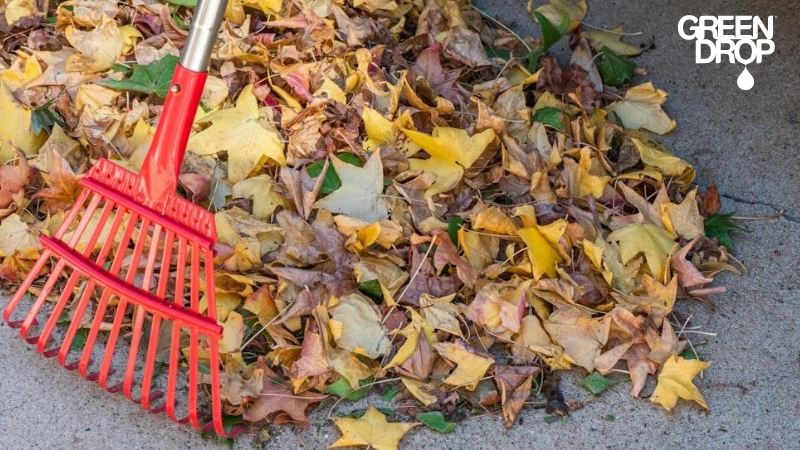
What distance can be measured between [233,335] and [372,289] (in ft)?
0.75

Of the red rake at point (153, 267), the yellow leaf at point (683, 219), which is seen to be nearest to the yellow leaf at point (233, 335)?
the red rake at point (153, 267)

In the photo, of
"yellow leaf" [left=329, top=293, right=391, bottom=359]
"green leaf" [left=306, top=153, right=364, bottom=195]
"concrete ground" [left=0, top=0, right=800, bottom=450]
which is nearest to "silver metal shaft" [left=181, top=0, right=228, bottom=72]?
"green leaf" [left=306, top=153, right=364, bottom=195]

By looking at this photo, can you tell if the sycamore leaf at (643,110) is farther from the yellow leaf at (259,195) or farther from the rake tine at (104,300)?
the rake tine at (104,300)

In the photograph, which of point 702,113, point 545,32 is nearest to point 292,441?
point 545,32

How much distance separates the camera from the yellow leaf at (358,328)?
1513 millimetres

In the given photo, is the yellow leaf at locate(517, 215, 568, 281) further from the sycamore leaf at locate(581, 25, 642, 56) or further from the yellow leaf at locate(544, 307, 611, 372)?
the sycamore leaf at locate(581, 25, 642, 56)

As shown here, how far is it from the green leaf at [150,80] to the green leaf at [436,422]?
2.47 ft

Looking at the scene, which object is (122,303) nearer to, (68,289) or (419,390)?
(68,289)

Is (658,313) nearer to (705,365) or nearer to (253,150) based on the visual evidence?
(705,365)

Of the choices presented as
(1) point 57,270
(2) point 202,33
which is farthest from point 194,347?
(2) point 202,33

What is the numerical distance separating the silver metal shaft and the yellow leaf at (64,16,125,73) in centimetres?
46

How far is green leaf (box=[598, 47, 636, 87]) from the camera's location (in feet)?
6.66

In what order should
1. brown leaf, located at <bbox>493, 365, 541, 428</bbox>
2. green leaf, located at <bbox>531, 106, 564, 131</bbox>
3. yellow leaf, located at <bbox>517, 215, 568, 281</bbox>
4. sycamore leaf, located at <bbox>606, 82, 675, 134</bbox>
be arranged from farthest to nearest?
1. sycamore leaf, located at <bbox>606, 82, 675, 134</bbox>
2. green leaf, located at <bbox>531, 106, 564, 131</bbox>
3. yellow leaf, located at <bbox>517, 215, 568, 281</bbox>
4. brown leaf, located at <bbox>493, 365, 541, 428</bbox>

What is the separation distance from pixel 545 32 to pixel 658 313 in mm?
625
